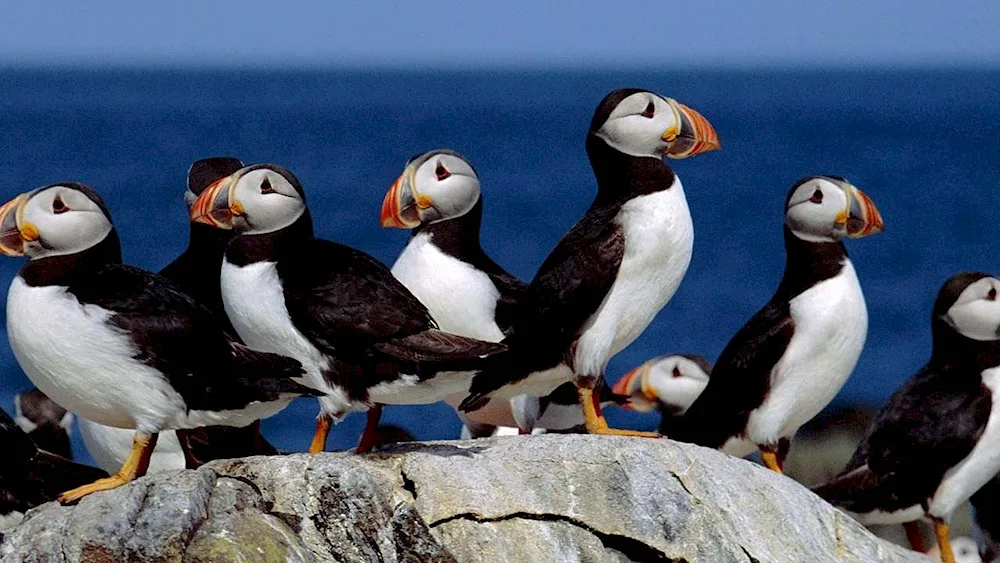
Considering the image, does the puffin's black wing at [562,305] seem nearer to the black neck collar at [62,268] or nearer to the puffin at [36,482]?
the puffin at [36,482]

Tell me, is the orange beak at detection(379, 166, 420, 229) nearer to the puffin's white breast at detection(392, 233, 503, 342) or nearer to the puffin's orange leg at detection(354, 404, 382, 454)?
the puffin's white breast at detection(392, 233, 503, 342)

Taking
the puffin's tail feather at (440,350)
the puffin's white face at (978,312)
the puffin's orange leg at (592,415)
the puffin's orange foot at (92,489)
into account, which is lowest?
the puffin's orange foot at (92,489)

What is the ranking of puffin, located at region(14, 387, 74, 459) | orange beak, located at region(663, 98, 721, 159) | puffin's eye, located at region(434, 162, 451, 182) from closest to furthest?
orange beak, located at region(663, 98, 721, 159) < puffin's eye, located at region(434, 162, 451, 182) < puffin, located at region(14, 387, 74, 459)

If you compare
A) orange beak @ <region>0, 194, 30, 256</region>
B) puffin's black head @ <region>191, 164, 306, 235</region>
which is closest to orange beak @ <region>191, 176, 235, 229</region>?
puffin's black head @ <region>191, 164, 306, 235</region>

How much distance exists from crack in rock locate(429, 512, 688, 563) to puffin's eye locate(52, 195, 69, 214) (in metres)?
1.81

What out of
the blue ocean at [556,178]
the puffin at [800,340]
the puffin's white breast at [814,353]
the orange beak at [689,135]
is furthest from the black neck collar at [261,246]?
the blue ocean at [556,178]

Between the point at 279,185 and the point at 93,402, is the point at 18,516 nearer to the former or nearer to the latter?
the point at 93,402

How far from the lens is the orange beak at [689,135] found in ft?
27.2

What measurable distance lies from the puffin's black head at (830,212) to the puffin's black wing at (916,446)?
2.81 ft

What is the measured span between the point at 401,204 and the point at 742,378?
66.3 inches

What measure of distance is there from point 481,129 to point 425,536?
305 ft

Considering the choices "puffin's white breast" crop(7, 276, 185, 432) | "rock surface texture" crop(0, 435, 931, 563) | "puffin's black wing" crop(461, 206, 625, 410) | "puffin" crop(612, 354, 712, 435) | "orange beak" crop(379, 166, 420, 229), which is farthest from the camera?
"puffin" crop(612, 354, 712, 435)

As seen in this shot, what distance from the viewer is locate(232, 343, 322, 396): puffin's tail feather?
7258mm

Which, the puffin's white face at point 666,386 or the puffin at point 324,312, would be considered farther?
the puffin's white face at point 666,386
